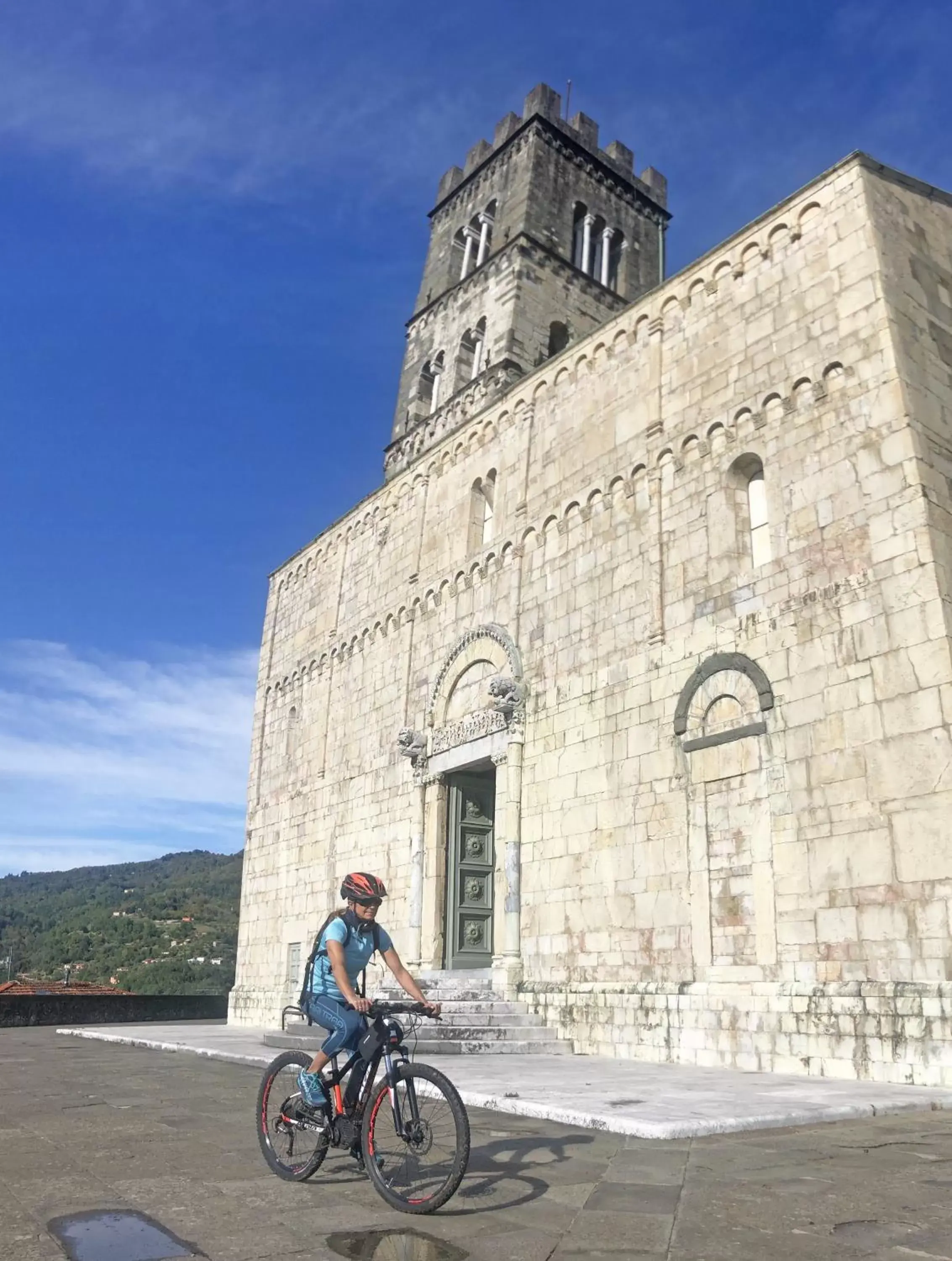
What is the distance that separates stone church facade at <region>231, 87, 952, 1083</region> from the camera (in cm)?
969

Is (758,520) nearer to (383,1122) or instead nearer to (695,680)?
(695,680)

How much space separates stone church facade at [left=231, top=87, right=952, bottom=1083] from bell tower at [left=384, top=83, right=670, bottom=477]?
5305 mm

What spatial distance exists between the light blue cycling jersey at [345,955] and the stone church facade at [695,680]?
614 cm

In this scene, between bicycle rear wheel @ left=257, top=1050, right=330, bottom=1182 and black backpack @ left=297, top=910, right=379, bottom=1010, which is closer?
bicycle rear wheel @ left=257, top=1050, right=330, bottom=1182

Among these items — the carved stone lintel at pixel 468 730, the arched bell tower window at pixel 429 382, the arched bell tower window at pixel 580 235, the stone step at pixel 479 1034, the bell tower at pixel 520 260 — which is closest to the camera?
the stone step at pixel 479 1034

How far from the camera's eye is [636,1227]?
384 centimetres

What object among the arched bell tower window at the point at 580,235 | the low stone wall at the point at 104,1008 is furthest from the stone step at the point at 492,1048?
the arched bell tower window at the point at 580,235

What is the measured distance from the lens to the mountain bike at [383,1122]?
4.12 metres

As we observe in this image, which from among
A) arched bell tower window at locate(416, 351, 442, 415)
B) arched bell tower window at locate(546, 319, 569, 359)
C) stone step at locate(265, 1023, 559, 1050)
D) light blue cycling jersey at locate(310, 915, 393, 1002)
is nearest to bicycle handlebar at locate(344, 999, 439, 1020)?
light blue cycling jersey at locate(310, 915, 393, 1002)

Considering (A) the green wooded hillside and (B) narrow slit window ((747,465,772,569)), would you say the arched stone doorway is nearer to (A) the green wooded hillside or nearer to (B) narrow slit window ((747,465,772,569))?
(B) narrow slit window ((747,465,772,569))

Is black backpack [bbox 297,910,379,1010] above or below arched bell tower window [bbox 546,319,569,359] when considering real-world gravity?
below

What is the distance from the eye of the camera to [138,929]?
82.6 metres

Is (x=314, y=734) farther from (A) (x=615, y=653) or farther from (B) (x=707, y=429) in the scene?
(B) (x=707, y=429)

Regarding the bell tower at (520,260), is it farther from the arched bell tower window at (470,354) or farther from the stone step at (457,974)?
the stone step at (457,974)
